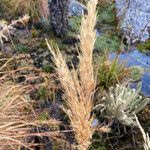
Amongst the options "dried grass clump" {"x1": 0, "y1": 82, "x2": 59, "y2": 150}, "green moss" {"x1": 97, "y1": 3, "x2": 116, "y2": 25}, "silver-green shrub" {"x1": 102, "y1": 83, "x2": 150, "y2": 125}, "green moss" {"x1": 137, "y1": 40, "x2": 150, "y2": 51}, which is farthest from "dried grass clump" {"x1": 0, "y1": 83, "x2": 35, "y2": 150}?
"green moss" {"x1": 97, "y1": 3, "x2": 116, "y2": 25}

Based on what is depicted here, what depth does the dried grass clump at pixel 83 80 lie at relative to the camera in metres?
1.86

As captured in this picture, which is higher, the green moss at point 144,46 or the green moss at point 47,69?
the green moss at point 144,46

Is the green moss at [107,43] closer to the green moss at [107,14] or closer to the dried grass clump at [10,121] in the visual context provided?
the green moss at [107,14]

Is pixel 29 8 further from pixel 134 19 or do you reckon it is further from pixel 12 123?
pixel 12 123

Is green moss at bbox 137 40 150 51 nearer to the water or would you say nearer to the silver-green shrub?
the water

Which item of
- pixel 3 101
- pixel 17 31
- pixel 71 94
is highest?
pixel 71 94

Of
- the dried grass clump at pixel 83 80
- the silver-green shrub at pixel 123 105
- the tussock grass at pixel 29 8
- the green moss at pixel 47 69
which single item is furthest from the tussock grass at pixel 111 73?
the dried grass clump at pixel 83 80

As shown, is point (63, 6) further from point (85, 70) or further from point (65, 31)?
point (85, 70)

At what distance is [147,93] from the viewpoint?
13.4 ft

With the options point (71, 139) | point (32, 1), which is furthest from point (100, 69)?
point (32, 1)

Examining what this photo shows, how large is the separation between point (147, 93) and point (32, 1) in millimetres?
2154

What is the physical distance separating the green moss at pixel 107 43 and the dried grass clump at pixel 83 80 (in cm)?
285

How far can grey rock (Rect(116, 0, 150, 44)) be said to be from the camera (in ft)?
17.1

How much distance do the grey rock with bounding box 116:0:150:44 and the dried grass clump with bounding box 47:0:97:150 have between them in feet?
10.6
